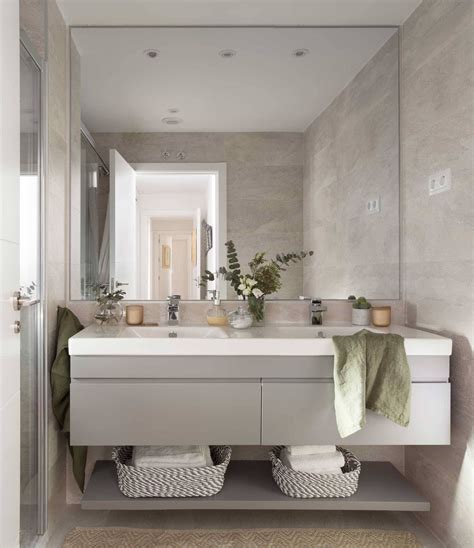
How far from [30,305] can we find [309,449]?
134cm

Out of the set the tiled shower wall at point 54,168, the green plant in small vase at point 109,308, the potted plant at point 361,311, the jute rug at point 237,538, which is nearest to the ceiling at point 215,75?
the tiled shower wall at point 54,168

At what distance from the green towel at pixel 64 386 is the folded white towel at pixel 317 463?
3.14 ft

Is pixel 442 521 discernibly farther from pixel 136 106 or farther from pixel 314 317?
pixel 136 106

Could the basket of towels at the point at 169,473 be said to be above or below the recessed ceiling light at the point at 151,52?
below

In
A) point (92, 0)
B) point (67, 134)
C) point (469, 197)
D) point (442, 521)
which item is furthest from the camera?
point (67, 134)

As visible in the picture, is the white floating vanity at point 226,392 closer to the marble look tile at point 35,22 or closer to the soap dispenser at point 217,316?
the soap dispenser at point 217,316

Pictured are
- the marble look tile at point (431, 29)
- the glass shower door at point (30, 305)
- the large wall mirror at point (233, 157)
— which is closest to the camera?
the glass shower door at point (30, 305)

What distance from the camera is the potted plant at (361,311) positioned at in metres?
2.28

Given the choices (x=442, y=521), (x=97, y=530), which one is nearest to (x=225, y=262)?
(x=97, y=530)

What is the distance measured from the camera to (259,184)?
7.87 ft

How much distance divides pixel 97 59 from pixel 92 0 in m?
0.27

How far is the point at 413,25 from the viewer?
2.22 meters

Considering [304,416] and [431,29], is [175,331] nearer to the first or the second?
[304,416]

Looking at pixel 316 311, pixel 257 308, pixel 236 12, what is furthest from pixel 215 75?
pixel 316 311
